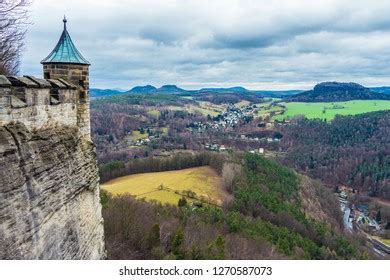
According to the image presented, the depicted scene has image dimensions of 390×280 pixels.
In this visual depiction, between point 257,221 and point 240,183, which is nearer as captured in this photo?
point 257,221

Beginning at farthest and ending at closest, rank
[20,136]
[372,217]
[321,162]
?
1. [321,162]
2. [372,217]
3. [20,136]

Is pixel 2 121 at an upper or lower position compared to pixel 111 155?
upper

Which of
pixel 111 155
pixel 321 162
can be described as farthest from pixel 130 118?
pixel 321 162

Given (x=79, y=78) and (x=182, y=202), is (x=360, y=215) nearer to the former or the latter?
(x=182, y=202)

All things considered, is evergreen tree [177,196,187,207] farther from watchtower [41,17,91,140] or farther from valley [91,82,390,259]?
watchtower [41,17,91,140]

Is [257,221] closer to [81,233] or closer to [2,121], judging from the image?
[81,233]

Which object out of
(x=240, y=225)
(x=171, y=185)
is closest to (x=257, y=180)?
(x=171, y=185)
